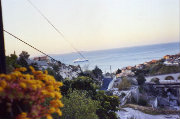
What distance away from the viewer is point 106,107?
6.08m

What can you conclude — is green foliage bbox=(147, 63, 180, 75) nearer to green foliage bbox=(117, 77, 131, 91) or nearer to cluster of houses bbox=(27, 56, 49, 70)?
green foliage bbox=(117, 77, 131, 91)

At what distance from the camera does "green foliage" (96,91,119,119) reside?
19.3 ft

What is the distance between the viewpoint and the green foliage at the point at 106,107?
5.87 metres

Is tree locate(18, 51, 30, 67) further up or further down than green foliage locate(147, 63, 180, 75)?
further up

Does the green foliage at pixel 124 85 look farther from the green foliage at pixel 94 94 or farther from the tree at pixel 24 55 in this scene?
the tree at pixel 24 55

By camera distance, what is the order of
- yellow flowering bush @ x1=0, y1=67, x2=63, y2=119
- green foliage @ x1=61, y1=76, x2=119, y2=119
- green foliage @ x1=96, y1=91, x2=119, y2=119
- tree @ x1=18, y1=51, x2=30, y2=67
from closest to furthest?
yellow flowering bush @ x1=0, y1=67, x2=63, y2=119 < tree @ x1=18, y1=51, x2=30, y2=67 < green foliage @ x1=96, y1=91, x2=119, y2=119 < green foliage @ x1=61, y1=76, x2=119, y2=119

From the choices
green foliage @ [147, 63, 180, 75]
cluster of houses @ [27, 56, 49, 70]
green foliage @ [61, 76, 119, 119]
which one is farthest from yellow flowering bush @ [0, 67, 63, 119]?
green foliage @ [147, 63, 180, 75]

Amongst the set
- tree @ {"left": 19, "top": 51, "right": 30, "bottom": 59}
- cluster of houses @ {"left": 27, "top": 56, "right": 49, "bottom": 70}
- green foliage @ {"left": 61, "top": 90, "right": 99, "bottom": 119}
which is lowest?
green foliage @ {"left": 61, "top": 90, "right": 99, "bottom": 119}

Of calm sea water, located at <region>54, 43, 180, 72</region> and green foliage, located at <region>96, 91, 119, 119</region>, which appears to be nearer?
green foliage, located at <region>96, 91, 119, 119</region>

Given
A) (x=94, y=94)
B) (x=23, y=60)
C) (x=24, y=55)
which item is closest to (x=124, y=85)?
(x=94, y=94)

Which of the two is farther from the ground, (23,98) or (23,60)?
(23,60)

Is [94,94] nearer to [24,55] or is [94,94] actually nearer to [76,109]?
[24,55]

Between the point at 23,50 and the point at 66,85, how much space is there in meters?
1.47

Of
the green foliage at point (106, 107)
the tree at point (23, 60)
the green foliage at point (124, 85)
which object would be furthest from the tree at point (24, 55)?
the green foliage at point (124, 85)
